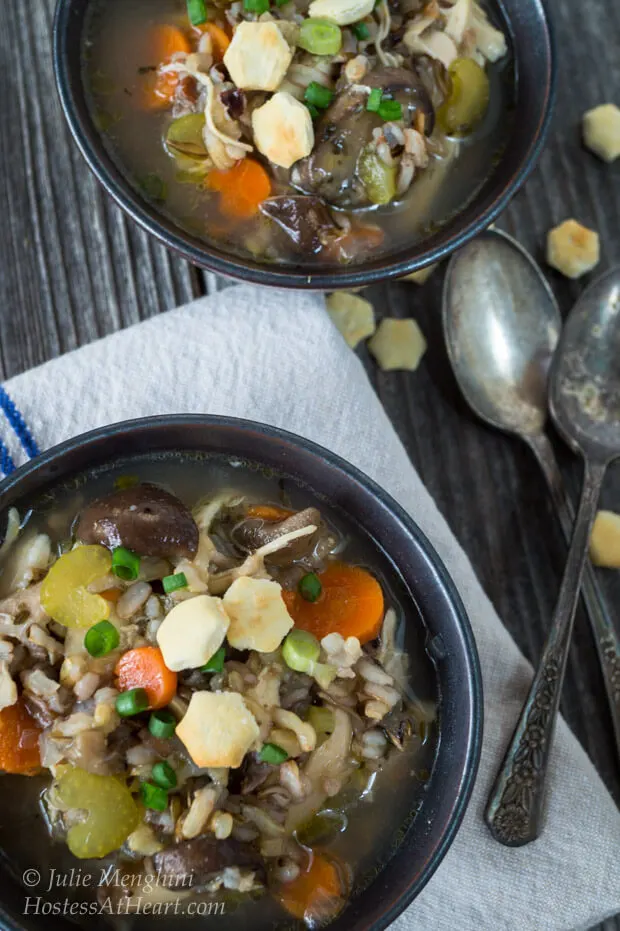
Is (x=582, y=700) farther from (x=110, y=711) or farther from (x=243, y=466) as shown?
(x=110, y=711)

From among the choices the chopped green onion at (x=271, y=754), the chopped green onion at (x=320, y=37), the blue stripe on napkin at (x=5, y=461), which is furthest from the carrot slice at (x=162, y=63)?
the chopped green onion at (x=271, y=754)

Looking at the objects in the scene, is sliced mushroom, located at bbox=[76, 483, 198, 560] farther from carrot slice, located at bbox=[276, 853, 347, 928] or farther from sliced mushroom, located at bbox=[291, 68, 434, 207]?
sliced mushroom, located at bbox=[291, 68, 434, 207]

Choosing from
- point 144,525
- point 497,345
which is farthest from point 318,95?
point 144,525

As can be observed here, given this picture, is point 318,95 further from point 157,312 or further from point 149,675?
point 149,675

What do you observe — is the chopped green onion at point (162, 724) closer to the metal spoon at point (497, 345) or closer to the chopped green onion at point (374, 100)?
the metal spoon at point (497, 345)

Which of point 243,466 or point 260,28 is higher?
point 260,28

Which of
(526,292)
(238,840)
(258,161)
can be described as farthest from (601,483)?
(238,840)

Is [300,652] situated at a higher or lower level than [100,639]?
lower
